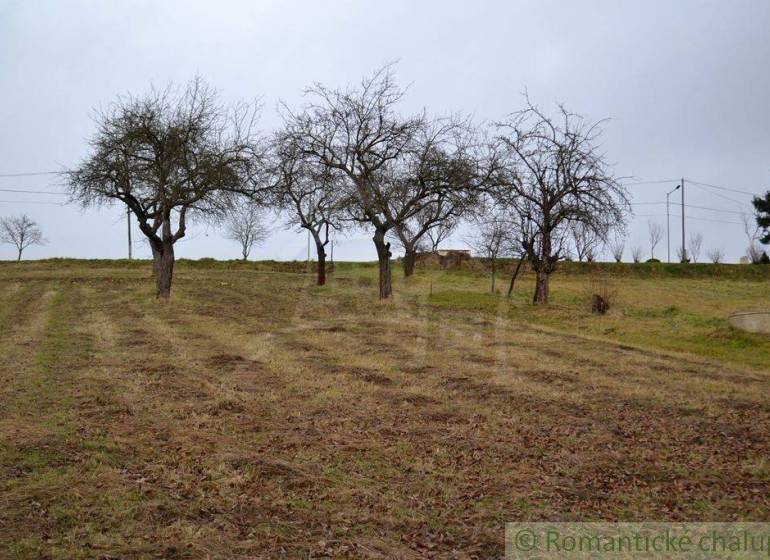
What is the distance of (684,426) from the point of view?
7352mm

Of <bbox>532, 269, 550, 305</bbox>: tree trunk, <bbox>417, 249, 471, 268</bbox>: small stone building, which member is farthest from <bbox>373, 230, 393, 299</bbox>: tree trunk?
<bbox>417, 249, 471, 268</bbox>: small stone building

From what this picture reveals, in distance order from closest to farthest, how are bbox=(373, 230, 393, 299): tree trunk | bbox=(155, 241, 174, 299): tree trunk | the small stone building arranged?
bbox=(155, 241, 174, 299): tree trunk, bbox=(373, 230, 393, 299): tree trunk, the small stone building

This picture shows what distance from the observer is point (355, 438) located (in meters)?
6.64

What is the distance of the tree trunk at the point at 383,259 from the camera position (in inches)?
965

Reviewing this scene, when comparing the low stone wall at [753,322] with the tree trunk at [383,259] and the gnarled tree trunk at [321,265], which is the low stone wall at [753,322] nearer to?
the tree trunk at [383,259]

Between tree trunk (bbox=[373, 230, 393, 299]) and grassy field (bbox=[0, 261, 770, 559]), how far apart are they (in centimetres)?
920

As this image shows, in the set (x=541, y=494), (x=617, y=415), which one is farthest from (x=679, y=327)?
(x=541, y=494)

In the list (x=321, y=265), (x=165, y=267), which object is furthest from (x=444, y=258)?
(x=165, y=267)

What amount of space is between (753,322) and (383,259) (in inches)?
528

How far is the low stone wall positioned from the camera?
15000mm

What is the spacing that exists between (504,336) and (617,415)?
8036 millimetres

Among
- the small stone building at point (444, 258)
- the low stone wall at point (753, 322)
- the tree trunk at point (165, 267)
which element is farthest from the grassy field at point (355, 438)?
the small stone building at point (444, 258)
